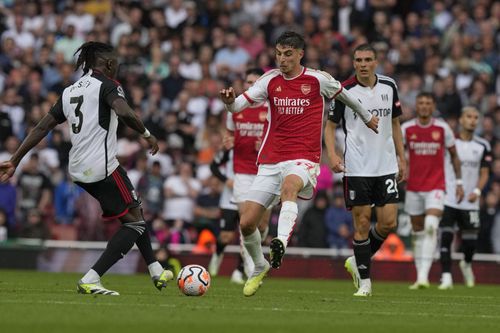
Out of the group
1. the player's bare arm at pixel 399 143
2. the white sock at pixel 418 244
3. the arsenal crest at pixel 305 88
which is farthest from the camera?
the white sock at pixel 418 244

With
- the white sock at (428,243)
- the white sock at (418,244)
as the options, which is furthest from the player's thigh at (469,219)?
the white sock at (428,243)

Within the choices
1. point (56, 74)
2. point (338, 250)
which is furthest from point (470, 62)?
point (56, 74)

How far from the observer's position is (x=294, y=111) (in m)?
13.4

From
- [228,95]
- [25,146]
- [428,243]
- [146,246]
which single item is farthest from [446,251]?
[25,146]

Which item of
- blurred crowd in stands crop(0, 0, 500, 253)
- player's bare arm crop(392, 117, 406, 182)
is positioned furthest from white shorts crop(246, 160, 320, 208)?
blurred crowd in stands crop(0, 0, 500, 253)

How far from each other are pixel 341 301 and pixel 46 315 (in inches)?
157

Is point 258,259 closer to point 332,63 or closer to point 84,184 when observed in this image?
point 84,184

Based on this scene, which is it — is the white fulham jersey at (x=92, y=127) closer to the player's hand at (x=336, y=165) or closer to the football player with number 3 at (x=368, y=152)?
the player's hand at (x=336, y=165)

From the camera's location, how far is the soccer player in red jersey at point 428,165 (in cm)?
1856

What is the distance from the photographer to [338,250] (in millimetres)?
22469

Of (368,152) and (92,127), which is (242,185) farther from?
(92,127)

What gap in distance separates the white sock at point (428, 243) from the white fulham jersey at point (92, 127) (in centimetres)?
682

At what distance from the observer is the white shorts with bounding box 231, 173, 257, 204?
1798 cm

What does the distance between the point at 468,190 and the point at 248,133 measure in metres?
4.06
